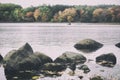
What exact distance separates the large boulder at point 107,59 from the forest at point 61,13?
62cm

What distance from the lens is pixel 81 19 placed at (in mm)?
4504

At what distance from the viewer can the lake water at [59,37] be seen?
4230mm

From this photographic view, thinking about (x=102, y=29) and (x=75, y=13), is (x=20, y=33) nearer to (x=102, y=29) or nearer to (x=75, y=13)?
(x=75, y=13)

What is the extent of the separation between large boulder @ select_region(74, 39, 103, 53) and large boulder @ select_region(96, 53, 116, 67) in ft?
0.61

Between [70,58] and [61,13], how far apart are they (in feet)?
2.73

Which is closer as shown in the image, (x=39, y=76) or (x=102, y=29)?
(x=39, y=76)

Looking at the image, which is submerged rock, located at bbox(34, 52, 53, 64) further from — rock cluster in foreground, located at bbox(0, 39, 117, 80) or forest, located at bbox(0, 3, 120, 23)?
forest, located at bbox(0, 3, 120, 23)

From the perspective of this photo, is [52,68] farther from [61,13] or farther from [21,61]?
[61,13]

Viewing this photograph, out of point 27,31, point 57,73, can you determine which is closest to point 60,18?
point 27,31

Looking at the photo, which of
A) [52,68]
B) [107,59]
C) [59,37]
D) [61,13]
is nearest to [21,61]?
[52,68]

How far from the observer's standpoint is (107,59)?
168 inches

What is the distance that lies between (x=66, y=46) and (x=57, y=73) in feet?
1.56

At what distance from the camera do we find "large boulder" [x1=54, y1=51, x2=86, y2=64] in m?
4.18

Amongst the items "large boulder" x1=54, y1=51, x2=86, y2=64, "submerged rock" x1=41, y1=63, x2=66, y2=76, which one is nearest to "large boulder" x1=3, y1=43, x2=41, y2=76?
"submerged rock" x1=41, y1=63, x2=66, y2=76
